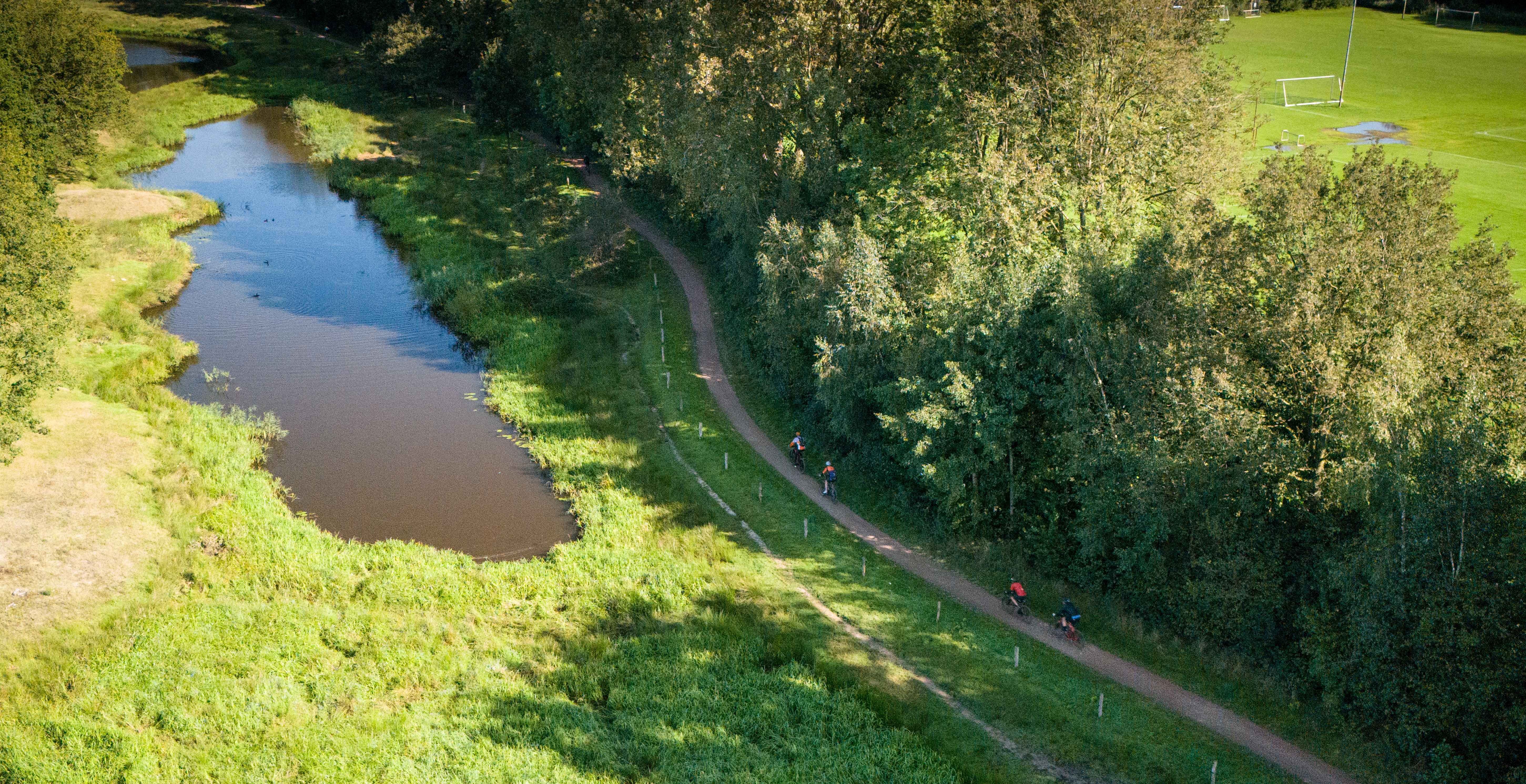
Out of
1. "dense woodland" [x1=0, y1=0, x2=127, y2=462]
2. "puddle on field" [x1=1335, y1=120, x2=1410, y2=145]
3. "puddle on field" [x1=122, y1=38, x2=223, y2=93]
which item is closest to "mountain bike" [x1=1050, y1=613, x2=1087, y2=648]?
"dense woodland" [x1=0, y1=0, x2=127, y2=462]

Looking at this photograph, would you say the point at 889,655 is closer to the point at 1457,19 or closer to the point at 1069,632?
the point at 1069,632

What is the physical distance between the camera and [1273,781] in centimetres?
2089

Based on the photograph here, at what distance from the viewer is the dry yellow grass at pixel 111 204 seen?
59.7 metres

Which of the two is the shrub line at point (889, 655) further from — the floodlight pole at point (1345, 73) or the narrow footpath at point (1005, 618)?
the floodlight pole at point (1345, 73)

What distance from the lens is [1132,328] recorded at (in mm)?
27562

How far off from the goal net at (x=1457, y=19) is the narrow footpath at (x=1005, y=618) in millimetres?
70194

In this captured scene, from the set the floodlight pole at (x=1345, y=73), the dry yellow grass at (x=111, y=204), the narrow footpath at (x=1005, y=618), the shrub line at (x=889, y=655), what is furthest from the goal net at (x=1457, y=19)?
the dry yellow grass at (x=111, y=204)

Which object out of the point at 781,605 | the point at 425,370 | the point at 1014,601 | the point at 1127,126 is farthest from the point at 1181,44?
the point at 425,370

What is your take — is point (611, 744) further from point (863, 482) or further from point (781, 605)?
point (863, 482)

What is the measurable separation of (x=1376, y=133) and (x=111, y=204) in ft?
256

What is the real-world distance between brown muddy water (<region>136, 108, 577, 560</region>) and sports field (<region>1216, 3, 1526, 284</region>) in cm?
3535

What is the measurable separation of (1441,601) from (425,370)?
39.8m

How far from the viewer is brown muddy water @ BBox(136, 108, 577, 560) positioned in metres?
34.3

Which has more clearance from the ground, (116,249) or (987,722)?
(116,249)
